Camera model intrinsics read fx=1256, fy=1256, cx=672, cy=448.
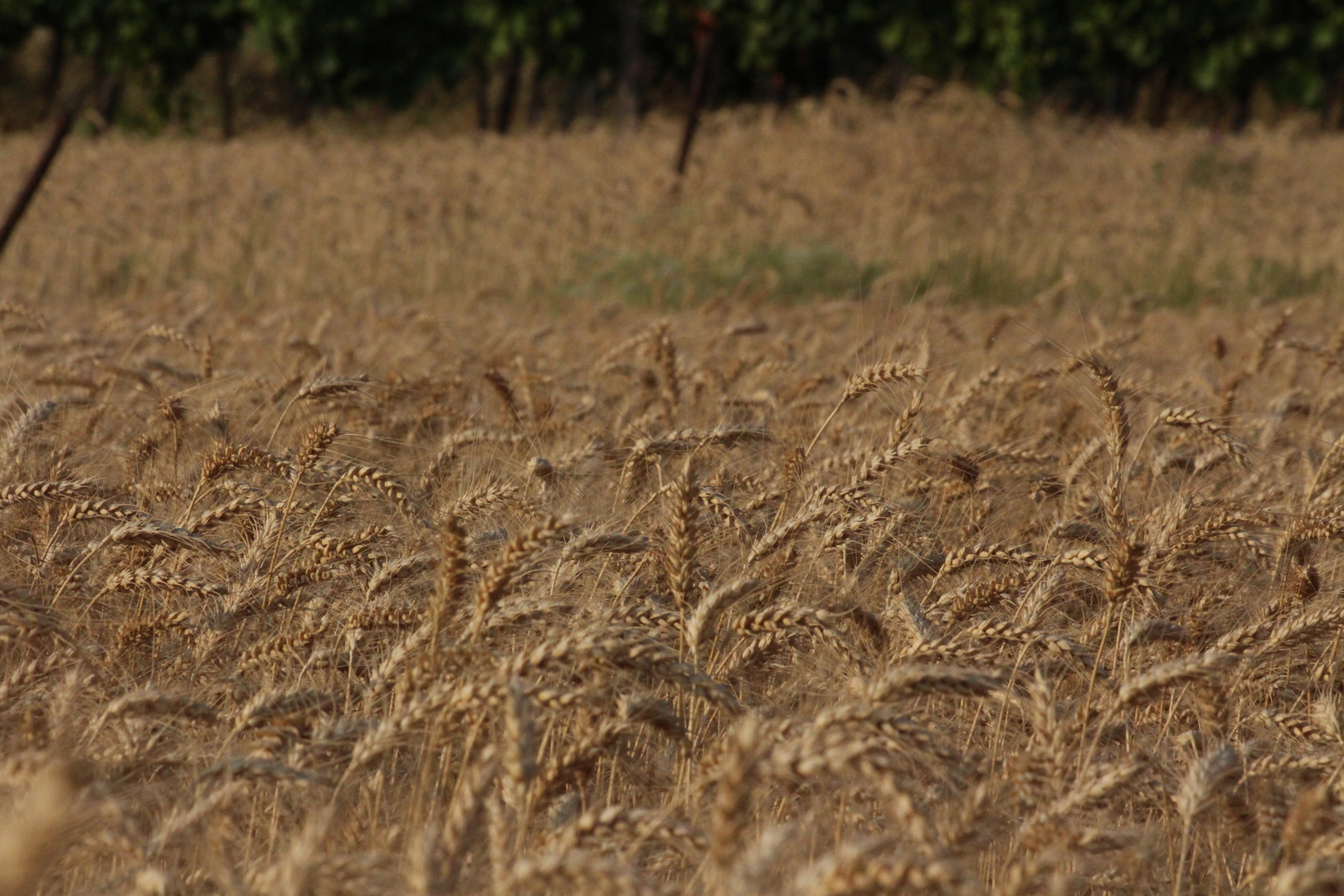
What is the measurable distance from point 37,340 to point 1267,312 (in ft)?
22.3

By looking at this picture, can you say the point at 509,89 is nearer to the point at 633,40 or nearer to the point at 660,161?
the point at 633,40

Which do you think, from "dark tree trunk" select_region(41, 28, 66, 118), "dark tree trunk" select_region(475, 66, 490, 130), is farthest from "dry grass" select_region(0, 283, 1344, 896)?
"dark tree trunk" select_region(41, 28, 66, 118)

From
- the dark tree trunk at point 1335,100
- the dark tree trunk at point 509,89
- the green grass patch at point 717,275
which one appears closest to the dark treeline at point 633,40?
the dark tree trunk at point 509,89

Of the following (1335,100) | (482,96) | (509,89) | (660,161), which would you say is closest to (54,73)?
(482,96)

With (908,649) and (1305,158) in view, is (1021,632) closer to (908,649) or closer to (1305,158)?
(908,649)

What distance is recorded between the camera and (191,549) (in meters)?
2.15

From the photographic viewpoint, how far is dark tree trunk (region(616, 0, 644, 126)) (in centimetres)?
2419

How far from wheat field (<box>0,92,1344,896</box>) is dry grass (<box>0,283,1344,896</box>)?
11 millimetres

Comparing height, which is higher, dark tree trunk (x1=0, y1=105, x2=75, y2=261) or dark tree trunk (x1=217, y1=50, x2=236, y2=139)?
dark tree trunk (x1=0, y1=105, x2=75, y2=261)

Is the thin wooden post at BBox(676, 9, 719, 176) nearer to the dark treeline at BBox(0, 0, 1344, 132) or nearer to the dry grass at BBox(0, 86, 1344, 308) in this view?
the dry grass at BBox(0, 86, 1344, 308)

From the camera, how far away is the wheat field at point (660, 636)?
1.48m

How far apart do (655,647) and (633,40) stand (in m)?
24.3

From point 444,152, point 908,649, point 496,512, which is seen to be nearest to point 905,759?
point 908,649

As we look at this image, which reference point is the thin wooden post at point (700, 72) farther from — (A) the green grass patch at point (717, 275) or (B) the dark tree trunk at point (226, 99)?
(B) the dark tree trunk at point (226, 99)
